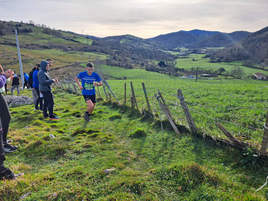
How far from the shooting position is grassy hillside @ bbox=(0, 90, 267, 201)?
13.0ft

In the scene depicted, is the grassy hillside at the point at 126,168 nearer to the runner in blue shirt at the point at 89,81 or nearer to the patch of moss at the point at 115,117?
the patch of moss at the point at 115,117

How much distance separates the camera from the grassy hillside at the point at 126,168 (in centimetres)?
395

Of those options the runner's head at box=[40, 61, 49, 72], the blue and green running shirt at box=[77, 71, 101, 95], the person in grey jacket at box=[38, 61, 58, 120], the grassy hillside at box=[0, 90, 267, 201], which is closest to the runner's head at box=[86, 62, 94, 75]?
the blue and green running shirt at box=[77, 71, 101, 95]

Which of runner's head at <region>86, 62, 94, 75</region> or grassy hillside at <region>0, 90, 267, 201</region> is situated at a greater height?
runner's head at <region>86, 62, 94, 75</region>

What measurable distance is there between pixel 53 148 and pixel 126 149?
2.42 meters

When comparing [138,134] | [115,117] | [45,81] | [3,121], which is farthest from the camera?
[115,117]

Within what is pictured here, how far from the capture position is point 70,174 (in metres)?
4.70

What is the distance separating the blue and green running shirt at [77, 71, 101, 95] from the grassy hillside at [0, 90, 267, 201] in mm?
2243

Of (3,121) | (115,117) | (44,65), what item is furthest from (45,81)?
(115,117)

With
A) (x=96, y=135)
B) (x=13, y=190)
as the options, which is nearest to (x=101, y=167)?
(x=13, y=190)

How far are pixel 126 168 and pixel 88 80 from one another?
542 centimetres

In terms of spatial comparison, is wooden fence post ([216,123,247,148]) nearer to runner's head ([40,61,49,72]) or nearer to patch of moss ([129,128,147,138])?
patch of moss ([129,128,147,138])

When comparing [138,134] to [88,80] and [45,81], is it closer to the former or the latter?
[88,80]

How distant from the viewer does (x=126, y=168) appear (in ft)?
16.3
